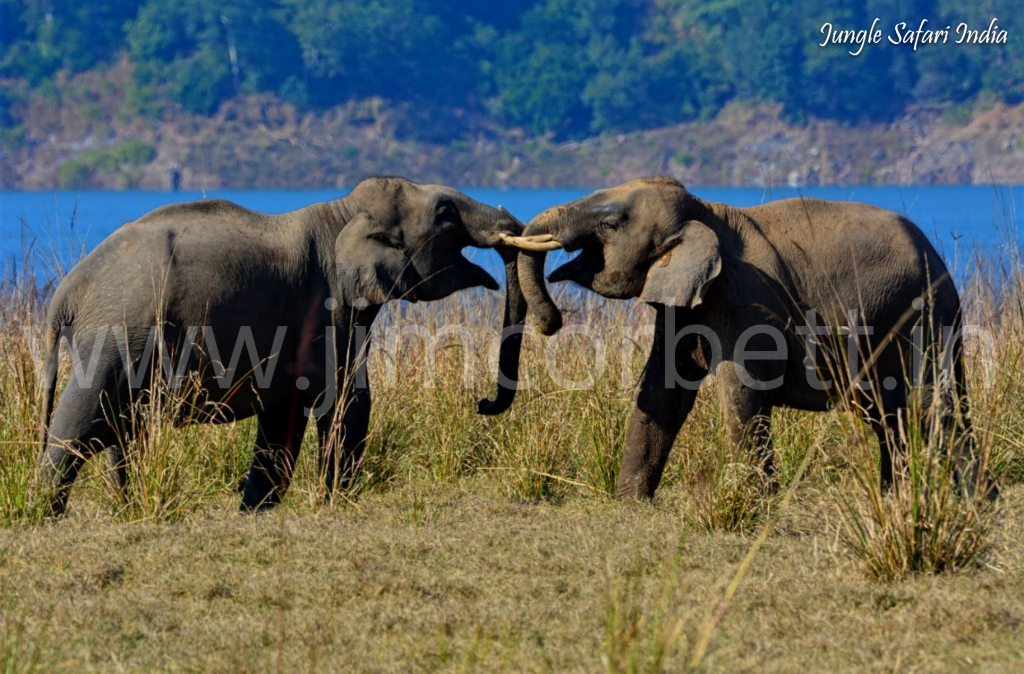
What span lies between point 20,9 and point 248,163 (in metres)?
24.1

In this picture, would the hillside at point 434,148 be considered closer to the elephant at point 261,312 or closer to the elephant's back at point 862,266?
the elephant at point 261,312

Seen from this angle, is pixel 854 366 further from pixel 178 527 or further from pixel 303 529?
pixel 178 527

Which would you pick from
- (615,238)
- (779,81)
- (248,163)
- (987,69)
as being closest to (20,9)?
(248,163)

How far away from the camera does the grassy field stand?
511 cm

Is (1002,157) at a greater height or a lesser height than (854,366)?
greater

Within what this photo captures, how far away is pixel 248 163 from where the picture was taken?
7606 cm

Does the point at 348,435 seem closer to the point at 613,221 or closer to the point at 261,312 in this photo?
the point at 261,312

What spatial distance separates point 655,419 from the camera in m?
7.75

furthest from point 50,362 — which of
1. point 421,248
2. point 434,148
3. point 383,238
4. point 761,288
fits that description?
point 434,148

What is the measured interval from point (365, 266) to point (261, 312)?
24.6 inches

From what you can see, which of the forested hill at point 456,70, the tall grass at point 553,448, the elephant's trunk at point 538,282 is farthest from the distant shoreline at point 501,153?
the elephant's trunk at point 538,282

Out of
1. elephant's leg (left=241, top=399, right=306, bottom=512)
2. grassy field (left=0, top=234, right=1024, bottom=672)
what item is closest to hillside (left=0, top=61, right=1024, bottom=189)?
elephant's leg (left=241, top=399, right=306, bottom=512)

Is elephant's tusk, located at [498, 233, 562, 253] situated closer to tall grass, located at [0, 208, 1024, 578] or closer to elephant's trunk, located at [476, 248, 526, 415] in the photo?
elephant's trunk, located at [476, 248, 526, 415]

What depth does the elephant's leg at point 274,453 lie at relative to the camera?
26.0ft
